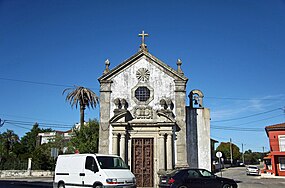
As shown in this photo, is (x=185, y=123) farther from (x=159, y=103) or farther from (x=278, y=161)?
(x=278, y=161)

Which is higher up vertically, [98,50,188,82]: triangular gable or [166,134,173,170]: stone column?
[98,50,188,82]: triangular gable

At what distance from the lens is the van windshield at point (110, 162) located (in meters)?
12.1

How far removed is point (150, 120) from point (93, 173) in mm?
7168

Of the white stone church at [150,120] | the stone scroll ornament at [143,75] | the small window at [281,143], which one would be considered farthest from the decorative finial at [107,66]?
the small window at [281,143]

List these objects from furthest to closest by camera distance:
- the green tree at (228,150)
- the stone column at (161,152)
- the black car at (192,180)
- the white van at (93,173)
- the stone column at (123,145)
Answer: the green tree at (228,150) → the stone column at (123,145) → the stone column at (161,152) → the black car at (192,180) → the white van at (93,173)

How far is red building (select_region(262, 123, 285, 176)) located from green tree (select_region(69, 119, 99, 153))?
74.0 feet

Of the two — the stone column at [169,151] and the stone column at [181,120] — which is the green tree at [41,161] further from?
the stone column at [181,120]

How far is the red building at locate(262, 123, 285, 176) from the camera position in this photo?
36.4m

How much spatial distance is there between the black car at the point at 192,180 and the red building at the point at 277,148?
84.1 ft

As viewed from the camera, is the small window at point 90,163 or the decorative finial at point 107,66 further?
the decorative finial at point 107,66

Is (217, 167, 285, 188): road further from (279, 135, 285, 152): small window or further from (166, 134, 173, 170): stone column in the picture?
(279, 135, 285, 152): small window

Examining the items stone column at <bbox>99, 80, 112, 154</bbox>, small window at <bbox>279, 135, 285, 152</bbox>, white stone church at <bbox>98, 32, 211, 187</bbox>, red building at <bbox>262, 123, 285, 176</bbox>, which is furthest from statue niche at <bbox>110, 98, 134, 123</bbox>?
small window at <bbox>279, 135, 285, 152</bbox>

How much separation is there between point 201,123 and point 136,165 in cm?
516

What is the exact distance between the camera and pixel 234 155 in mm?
81938
